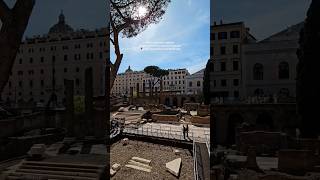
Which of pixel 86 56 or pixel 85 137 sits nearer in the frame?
pixel 86 56

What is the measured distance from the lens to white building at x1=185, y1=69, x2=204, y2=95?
22.6 feet

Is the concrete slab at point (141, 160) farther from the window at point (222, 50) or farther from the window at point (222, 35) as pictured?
the window at point (222, 35)

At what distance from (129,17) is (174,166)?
3881 millimetres

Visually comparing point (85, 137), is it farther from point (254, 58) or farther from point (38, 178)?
point (254, 58)

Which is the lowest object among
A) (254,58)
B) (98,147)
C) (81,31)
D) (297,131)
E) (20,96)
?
(98,147)

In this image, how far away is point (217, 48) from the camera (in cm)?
696

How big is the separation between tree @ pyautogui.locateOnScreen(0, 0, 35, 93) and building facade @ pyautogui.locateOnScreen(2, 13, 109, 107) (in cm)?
299

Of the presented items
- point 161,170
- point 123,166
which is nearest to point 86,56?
point 123,166

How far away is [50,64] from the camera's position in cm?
812

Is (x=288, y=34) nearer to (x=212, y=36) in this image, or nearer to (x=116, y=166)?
(x=212, y=36)

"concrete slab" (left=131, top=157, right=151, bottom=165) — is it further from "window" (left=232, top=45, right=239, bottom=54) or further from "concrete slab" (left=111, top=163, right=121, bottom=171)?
"window" (left=232, top=45, right=239, bottom=54)

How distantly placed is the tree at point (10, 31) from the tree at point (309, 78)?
5.68 metres

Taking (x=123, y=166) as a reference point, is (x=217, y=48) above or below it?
above

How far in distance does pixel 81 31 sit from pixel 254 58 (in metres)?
4.34
